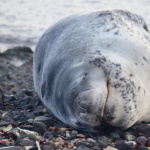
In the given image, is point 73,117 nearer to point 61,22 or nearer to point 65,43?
point 65,43

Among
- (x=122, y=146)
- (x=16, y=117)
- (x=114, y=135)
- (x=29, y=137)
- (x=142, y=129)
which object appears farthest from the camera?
(x=16, y=117)

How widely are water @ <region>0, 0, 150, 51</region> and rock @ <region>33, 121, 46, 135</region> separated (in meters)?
6.23

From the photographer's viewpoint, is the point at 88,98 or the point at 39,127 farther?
the point at 39,127

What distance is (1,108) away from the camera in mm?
4570

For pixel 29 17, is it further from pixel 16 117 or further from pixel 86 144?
pixel 86 144

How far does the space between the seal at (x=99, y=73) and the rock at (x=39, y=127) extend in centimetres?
19

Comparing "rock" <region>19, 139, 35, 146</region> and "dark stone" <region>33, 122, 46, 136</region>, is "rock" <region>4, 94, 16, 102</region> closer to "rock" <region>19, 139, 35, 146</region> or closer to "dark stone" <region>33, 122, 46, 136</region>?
"dark stone" <region>33, 122, 46, 136</region>

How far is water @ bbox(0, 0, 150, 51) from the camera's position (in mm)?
12758

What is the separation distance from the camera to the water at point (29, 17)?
1276 cm

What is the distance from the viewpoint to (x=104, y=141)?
321 centimetres

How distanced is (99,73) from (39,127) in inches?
31.6

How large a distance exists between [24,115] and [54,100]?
706 millimetres

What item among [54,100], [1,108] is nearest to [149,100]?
[54,100]

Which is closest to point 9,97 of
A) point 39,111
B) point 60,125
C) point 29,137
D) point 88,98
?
point 39,111
